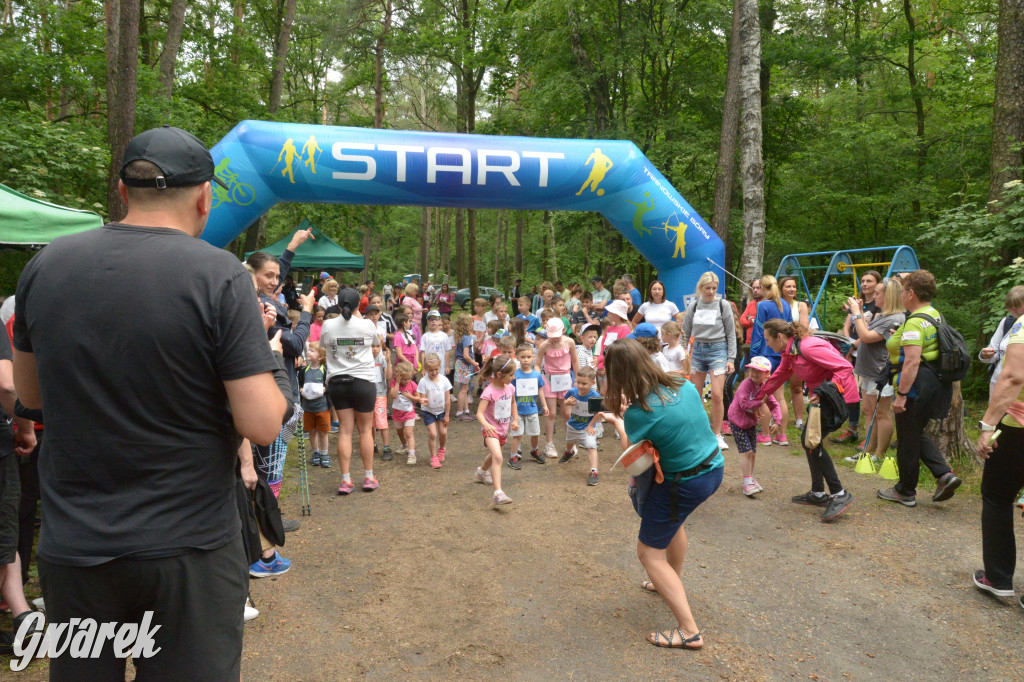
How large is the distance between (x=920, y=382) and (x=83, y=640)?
19.6 ft

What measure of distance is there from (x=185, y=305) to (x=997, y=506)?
15.7 feet

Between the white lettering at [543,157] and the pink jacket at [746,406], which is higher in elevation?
the white lettering at [543,157]

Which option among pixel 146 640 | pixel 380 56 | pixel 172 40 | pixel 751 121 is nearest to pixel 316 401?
pixel 146 640

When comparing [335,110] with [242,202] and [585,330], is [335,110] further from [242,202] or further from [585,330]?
[585,330]

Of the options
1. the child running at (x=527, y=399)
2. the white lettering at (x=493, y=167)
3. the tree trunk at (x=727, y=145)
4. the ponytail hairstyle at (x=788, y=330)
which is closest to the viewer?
the ponytail hairstyle at (x=788, y=330)

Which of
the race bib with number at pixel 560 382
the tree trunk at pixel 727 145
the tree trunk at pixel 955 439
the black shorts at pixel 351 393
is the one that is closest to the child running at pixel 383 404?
the black shorts at pixel 351 393

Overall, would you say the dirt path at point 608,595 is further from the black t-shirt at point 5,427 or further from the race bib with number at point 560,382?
the race bib with number at point 560,382

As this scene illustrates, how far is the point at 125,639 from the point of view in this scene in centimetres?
151

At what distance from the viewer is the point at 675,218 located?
9.64 m

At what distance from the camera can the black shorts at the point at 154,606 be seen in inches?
58.9

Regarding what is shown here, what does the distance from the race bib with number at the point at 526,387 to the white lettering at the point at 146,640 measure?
5727mm

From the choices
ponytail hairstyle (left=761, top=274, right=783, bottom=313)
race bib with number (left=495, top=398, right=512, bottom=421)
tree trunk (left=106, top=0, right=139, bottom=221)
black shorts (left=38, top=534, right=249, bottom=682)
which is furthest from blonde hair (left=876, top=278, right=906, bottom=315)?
tree trunk (left=106, top=0, right=139, bottom=221)

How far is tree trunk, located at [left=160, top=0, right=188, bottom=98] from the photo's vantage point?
40.0ft

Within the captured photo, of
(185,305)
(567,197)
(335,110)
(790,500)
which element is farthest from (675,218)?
(335,110)
